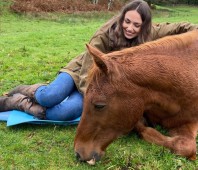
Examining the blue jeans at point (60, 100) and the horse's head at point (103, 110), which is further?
the blue jeans at point (60, 100)

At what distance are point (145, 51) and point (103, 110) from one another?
0.90 meters

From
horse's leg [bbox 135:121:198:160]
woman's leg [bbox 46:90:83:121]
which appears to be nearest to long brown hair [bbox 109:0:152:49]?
woman's leg [bbox 46:90:83:121]

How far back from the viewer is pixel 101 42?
216 inches

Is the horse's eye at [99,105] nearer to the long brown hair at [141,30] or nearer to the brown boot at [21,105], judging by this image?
the long brown hair at [141,30]

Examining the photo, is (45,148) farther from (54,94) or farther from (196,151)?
(196,151)

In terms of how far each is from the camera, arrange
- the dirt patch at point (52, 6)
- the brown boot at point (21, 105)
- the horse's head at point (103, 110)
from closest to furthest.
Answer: the horse's head at point (103, 110) → the brown boot at point (21, 105) → the dirt patch at point (52, 6)

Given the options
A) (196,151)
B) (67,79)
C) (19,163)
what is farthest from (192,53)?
(19,163)

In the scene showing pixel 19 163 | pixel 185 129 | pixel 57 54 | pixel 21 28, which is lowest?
pixel 21 28

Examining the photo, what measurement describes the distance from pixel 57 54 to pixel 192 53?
721cm

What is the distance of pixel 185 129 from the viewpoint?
4.66m

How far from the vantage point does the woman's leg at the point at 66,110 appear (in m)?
5.47

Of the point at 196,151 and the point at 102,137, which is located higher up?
the point at 102,137

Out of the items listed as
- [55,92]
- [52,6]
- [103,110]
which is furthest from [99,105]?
[52,6]

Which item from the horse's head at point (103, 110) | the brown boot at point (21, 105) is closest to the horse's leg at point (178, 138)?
the horse's head at point (103, 110)
